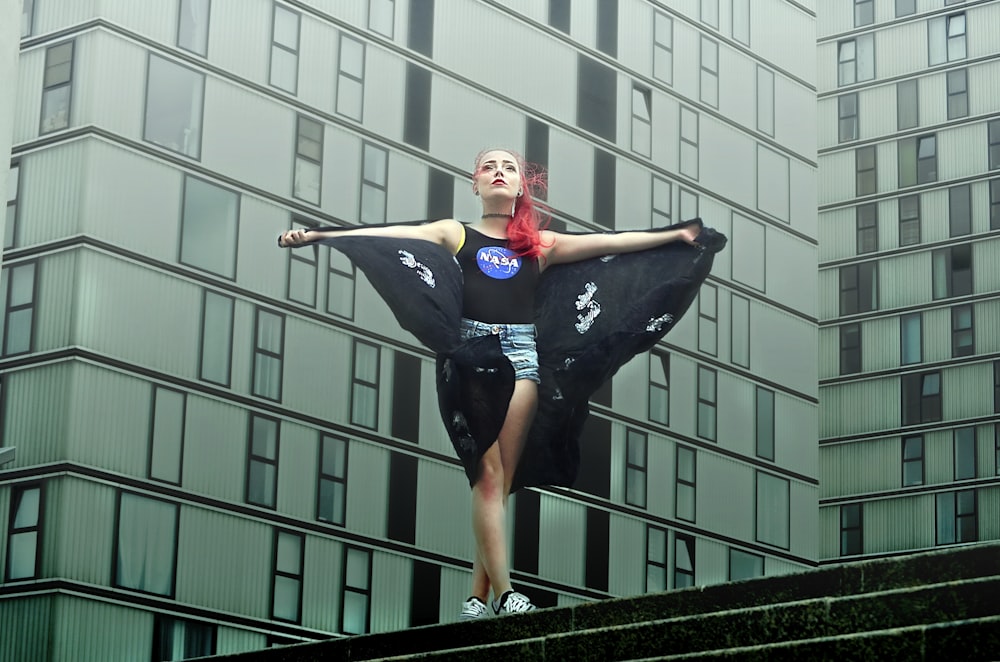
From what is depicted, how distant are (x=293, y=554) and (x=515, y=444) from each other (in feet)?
38.9

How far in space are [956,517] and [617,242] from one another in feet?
114

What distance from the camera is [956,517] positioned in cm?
4953

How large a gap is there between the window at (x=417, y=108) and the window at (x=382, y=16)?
1.90ft

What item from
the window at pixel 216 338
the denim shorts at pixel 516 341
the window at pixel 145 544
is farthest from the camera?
the window at pixel 216 338

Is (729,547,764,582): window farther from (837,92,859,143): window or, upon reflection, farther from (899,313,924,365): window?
(837,92,859,143): window

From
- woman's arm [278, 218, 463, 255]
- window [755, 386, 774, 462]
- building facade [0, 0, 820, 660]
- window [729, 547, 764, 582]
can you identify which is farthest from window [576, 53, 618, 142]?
woman's arm [278, 218, 463, 255]

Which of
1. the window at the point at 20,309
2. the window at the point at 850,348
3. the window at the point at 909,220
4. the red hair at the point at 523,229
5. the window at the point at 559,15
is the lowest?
the red hair at the point at 523,229

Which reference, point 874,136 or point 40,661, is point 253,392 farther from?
point 874,136

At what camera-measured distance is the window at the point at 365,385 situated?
91.0 feet

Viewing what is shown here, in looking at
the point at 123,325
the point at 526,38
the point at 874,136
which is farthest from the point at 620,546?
the point at 874,136

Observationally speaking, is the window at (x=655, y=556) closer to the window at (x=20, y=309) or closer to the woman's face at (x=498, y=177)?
the window at (x=20, y=309)

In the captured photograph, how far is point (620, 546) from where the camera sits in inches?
1266

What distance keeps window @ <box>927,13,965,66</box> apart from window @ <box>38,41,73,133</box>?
94.8 ft

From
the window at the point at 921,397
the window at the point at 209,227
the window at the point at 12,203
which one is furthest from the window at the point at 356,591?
the window at the point at 921,397
